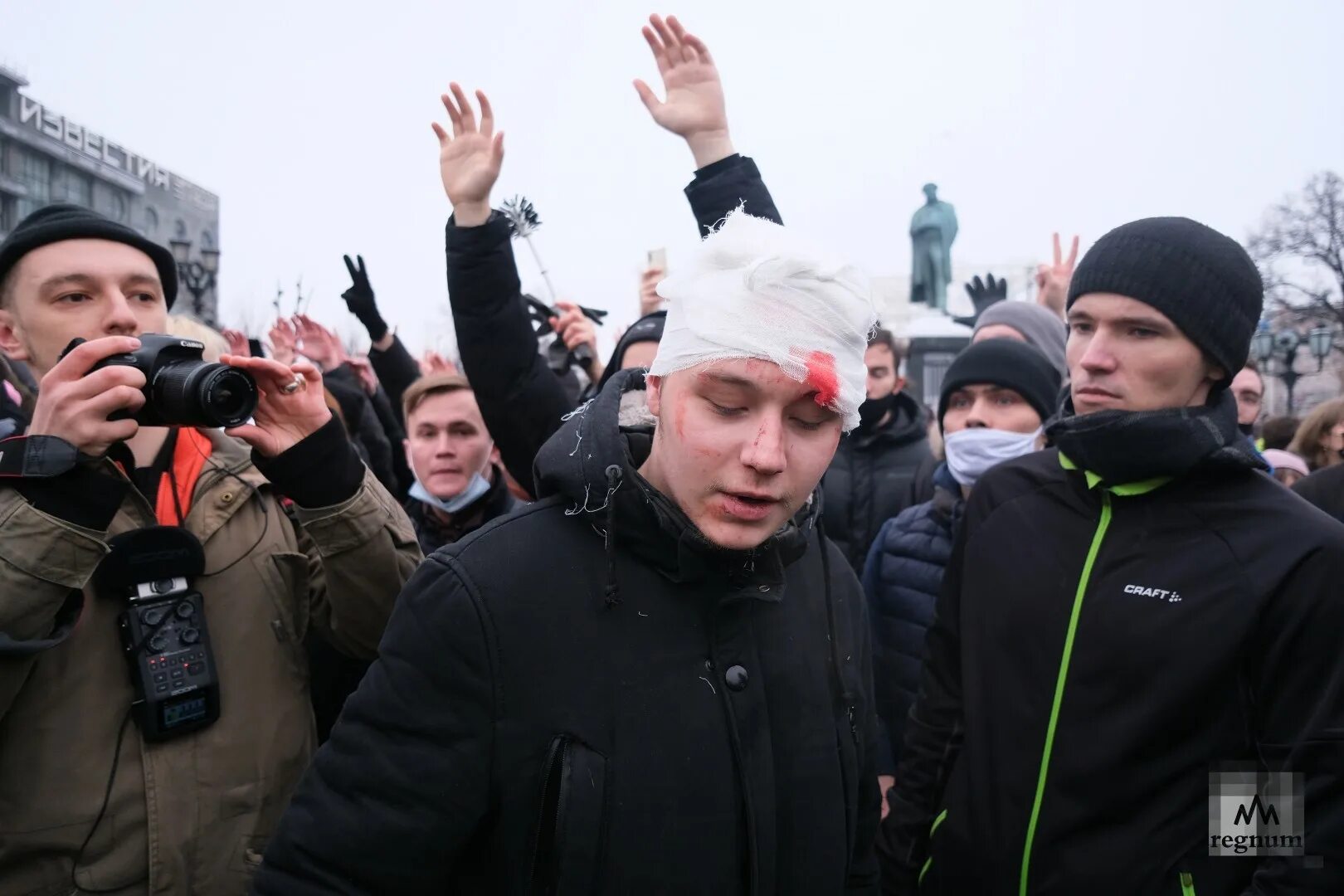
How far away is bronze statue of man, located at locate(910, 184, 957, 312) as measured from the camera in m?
15.1

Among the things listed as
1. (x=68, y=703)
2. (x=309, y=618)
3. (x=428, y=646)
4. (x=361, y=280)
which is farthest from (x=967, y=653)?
(x=361, y=280)

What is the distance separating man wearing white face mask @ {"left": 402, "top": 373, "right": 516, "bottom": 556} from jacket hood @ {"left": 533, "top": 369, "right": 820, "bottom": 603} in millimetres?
2066

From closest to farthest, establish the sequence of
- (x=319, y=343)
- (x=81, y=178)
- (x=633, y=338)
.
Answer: (x=633, y=338)
(x=319, y=343)
(x=81, y=178)

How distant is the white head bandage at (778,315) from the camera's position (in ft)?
5.02

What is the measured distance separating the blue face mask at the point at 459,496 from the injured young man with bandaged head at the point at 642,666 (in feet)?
6.70

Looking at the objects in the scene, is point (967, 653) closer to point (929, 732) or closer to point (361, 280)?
point (929, 732)

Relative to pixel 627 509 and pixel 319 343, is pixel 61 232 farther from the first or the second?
pixel 319 343

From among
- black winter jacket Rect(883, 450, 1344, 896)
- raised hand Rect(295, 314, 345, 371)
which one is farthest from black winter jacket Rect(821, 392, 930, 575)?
raised hand Rect(295, 314, 345, 371)

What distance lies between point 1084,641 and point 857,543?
2.04 metres

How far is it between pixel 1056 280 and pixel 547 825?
3.75m

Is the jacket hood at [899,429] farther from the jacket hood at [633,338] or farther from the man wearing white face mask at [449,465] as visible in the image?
the man wearing white face mask at [449,465]

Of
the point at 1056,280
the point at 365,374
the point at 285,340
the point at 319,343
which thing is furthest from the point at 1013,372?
the point at 285,340

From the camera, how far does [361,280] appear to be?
4.89 metres

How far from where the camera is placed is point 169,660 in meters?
1.92
